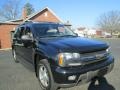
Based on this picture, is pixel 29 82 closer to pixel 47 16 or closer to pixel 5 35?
pixel 5 35

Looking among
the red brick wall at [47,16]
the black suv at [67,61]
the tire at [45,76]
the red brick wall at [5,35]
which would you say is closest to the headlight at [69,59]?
the black suv at [67,61]

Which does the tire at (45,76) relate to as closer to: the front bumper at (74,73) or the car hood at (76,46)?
the front bumper at (74,73)

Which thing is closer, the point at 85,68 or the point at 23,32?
the point at 85,68

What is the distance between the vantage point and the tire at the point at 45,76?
5141 millimetres

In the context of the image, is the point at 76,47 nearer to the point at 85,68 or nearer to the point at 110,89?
the point at 85,68

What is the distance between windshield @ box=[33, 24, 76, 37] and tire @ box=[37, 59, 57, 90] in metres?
1.15

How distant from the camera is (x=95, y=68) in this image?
5160 mm

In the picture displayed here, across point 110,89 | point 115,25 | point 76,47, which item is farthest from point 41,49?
point 115,25

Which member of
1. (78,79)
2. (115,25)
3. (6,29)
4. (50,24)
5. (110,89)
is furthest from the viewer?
(115,25)

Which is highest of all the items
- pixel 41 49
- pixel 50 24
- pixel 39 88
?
pixel 50 24

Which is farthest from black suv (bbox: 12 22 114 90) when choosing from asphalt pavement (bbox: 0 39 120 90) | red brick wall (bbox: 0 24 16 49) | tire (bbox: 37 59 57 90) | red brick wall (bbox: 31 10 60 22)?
red brick wall (bbox: 31 10 60 22)

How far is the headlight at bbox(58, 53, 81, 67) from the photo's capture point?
488cm

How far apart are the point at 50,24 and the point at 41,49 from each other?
1850mm

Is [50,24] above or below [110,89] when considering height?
above
